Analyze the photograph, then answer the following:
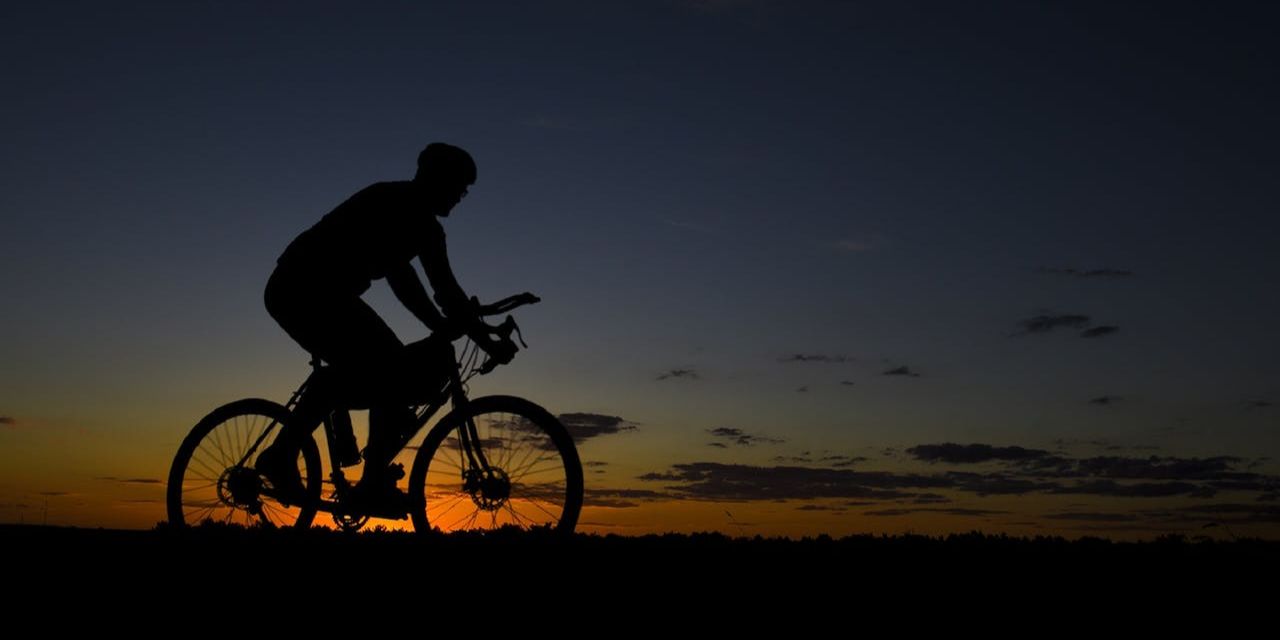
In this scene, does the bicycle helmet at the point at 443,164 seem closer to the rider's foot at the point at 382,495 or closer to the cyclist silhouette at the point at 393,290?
the cyclist silhouette at the point at 393,290

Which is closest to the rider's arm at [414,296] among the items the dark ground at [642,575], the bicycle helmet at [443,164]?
the bicycle helmet at [443,164]

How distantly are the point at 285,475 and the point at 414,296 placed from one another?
6.85ft

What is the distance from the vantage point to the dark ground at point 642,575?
642 cm

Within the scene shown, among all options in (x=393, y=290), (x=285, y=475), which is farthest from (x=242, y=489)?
(x=393, y=290)

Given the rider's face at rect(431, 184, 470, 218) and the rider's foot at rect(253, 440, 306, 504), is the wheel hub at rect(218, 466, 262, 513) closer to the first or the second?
the rider's foot at rect(253, 440, 306, 504)

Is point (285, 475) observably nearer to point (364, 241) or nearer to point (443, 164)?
point (364, 241)

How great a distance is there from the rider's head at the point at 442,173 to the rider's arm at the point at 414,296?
0.56 m

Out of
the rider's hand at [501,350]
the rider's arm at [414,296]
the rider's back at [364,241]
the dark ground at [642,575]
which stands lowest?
the dark ground at [642,575]

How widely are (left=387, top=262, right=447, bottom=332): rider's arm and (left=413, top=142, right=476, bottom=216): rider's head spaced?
564 mm

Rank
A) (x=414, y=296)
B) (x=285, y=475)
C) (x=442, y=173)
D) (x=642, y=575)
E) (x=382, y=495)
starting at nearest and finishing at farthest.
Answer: (x=642, y=575) → (x=442, y=173) → (x=414, y=296) → (x=382, y=495) → (x=285, y=475)

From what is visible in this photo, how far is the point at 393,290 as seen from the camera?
9773 mm

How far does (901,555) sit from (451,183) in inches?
169

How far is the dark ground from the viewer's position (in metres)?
6.42

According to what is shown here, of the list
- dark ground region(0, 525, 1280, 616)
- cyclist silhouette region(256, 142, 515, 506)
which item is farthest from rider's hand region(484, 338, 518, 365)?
dark ground region(0, 525, 1280, 616)
